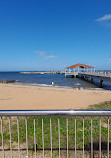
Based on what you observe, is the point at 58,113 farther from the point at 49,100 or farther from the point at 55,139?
the point at 49,100

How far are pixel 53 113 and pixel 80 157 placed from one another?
186cm

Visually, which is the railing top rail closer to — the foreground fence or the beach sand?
the foreground fence

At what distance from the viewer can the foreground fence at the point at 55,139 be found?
217 cm

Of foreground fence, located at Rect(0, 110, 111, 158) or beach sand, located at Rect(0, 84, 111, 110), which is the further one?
beach sand, located at Rect(0, 84, 111, 110)

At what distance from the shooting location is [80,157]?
317 cm

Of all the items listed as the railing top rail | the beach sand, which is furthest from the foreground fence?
the beach sand

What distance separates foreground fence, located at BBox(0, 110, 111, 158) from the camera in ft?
7.11

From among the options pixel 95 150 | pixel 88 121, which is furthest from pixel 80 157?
pixel 88 121

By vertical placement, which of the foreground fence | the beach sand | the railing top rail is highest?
the railing top rail

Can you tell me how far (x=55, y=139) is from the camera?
405 centimetres

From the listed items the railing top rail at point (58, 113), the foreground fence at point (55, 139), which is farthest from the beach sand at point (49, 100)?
the railing top rail at point (58, 113)

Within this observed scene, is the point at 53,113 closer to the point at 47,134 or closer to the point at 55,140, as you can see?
the point at 55,140

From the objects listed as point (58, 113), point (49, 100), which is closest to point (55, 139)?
point (58, 113)

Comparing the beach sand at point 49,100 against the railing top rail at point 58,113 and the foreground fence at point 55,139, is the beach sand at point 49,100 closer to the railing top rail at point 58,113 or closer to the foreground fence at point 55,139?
the foreground fence at point 55,139
